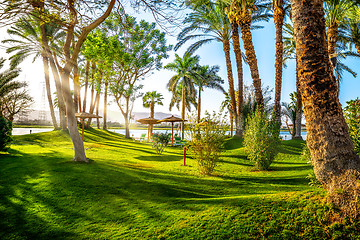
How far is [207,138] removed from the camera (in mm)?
7473

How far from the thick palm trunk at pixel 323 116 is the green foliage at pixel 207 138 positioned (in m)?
4.57

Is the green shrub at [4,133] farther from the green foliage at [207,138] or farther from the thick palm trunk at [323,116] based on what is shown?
the thick palm trunk at [323,116]

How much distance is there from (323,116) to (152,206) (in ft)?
10.9

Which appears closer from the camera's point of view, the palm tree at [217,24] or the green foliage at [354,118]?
A: the green foliage at [354,118]

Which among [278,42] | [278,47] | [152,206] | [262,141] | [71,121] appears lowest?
[152,206]

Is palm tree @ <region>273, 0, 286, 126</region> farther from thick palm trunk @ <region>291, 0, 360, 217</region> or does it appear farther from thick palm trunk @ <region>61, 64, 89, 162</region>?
thick palm trunk @ <region>61, 64, 89, 162</region>

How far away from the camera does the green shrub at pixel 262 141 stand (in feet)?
27.4

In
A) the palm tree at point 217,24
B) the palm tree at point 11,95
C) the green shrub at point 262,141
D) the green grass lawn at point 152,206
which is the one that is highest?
the palm tree at point 217,24

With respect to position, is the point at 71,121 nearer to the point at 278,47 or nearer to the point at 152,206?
the point at 152,206

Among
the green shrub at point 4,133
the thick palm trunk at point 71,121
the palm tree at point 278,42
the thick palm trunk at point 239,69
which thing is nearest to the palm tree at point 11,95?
the green shrub at point 4,133

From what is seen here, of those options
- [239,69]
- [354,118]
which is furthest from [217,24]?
[354,118]

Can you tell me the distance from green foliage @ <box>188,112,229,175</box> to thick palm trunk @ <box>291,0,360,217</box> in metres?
4.57

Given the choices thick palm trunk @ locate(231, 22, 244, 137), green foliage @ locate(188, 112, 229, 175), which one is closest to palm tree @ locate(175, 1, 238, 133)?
thick palm trunk @ locate(231, 22, 244, 137)

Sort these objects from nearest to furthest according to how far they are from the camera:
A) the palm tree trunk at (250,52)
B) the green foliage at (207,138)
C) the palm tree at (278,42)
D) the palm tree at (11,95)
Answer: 1. the green foliage at (207,138)
2. the palm tree trunk at (250,52)
3. the palm tree at (278,42)
4. the palm tree at (11,95)
